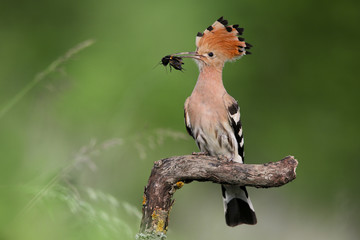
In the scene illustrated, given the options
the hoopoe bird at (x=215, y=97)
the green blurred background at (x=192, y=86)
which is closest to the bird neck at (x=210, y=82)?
the hoopoe bird at (x=215, y=97)

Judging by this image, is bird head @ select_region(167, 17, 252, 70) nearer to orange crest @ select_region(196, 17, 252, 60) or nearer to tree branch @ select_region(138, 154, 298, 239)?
orange crest @ select_region(196, 17, 252, 60)

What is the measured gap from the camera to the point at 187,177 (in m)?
2.62

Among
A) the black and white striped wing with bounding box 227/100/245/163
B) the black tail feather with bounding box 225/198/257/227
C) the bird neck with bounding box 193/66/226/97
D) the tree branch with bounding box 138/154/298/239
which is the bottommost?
the tree branch with bounding box 138/154/298/239

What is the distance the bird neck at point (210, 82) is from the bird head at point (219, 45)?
0.08 feet

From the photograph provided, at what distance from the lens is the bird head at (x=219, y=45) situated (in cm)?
314

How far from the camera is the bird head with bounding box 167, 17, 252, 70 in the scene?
10.3 feet

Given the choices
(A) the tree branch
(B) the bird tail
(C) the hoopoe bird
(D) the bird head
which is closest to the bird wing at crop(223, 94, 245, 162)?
(C) the hoopoe bird

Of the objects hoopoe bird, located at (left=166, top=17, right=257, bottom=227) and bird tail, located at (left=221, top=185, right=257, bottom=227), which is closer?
hoopoe bird, located at (left=166, top=17, right=257, bottom=227)

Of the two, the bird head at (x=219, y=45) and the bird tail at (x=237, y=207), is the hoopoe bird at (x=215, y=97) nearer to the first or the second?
the bird head at (x=219, y=45)

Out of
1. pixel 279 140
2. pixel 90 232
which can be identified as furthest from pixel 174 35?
pixel 90 232

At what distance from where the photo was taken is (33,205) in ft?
8.16

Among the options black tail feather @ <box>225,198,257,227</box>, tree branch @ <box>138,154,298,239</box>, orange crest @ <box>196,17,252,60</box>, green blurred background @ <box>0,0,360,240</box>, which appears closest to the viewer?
tree branch @ <box>138,154,298,239</box>

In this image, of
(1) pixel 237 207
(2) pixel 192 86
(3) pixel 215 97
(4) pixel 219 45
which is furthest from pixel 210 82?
(2) pixel 192 86

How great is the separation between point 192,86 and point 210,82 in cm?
311
